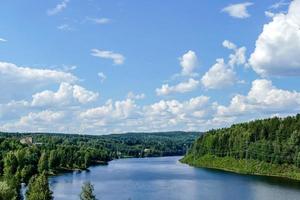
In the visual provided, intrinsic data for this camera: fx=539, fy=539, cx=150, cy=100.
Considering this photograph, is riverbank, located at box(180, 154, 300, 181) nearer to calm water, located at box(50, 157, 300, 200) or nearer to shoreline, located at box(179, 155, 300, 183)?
shoreline, located at box(179, 155, 300, 183)

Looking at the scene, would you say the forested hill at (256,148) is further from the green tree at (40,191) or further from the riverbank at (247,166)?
the green tree at (40,191)

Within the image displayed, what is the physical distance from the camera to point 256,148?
129 m

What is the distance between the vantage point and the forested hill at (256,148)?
375 feet

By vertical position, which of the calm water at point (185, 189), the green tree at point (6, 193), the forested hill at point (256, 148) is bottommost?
the calm water at point (185, 189)

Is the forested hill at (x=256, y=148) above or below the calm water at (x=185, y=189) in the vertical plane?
above

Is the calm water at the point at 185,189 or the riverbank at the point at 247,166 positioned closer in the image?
the calm water at the point at 185,189

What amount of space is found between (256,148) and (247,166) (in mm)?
5041

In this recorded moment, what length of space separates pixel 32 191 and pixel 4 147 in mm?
84744

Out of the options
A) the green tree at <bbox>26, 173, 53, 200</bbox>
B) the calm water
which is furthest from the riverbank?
the green tree at <bbox>26, 173, 53, 200</bbox>

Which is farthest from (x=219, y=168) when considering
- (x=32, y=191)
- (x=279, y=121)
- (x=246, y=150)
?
(x=32, y=191)

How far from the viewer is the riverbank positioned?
110 metres

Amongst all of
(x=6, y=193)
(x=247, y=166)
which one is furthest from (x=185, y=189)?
(x=247, y=166)

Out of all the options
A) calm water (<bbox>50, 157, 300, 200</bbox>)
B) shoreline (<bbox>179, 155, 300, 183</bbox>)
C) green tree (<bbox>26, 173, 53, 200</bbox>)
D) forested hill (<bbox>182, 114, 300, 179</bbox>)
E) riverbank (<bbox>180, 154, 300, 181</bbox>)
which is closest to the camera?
green tree (<bbox>26, 173, 53, 200</bbox>)

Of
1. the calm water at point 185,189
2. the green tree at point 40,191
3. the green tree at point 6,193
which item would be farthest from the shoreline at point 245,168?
the green tree at point 6,193
